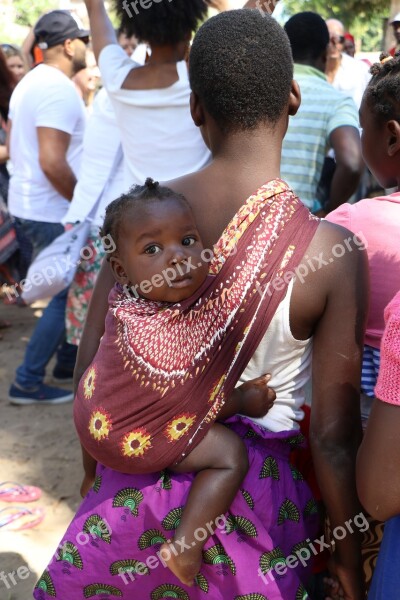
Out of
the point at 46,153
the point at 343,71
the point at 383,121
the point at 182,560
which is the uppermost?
the point at 383,121

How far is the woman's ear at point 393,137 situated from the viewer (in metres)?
1.78

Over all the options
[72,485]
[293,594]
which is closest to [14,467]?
[72,485]

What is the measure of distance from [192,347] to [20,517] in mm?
2257

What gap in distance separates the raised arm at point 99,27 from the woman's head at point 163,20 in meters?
0.10

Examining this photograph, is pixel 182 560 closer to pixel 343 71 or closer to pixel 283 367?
pixel 283 367

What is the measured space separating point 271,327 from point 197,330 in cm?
17

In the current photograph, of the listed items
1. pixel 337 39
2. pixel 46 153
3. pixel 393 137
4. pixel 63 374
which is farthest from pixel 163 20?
pixel 337 39

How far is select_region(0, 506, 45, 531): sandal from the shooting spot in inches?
134

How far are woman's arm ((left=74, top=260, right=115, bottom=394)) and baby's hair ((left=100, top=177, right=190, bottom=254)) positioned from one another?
0.61ft

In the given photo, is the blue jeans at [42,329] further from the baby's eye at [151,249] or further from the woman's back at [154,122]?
the baby's eye at [151,249]

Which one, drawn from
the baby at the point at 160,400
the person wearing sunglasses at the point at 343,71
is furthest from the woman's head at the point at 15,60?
the baby at the point at 160,400

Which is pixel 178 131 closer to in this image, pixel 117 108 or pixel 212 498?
pixel 117 108

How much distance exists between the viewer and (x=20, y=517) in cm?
346

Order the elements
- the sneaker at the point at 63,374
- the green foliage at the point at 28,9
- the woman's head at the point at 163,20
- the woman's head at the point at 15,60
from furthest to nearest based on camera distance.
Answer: the green foliage at the point at 28,9
the woman's head at the point at 15,60
the sneaker at the point at 63,374
the woman's head at the point at 163,20
